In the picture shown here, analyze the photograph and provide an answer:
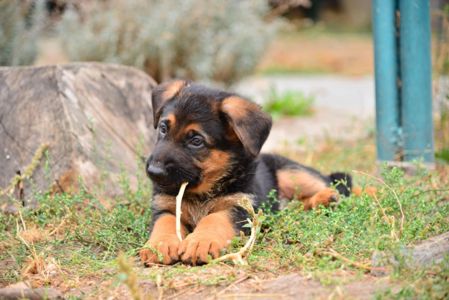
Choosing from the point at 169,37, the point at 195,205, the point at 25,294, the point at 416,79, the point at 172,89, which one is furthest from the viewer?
the point at 169,37

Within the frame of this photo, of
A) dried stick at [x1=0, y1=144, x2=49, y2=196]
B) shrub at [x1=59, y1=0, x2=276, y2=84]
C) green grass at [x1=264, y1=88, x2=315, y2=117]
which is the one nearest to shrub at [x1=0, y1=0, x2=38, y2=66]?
shrub at [x1=59, y1=0, x2=276, y2=84]

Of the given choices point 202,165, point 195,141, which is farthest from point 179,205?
point 195,141

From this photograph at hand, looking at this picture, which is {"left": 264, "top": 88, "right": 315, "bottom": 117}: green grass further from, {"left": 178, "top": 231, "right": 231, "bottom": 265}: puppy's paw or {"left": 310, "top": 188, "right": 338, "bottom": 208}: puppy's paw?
{"left": 178, "top": 231, "right": 231, "bottom": 265}: puppy's paw

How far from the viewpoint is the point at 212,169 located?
14.4ft

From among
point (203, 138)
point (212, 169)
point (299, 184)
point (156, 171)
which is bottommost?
point (299, 184)

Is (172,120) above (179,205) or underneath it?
above

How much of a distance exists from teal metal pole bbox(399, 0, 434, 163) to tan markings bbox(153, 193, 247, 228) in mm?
2093

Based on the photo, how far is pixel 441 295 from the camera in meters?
3.06

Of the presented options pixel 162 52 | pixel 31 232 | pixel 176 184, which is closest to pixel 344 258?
pixel 176 184

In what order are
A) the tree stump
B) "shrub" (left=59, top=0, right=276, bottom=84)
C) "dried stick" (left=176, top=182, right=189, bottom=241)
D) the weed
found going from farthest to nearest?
"shrub" (left=59, top=0, right=276, bottom=84), the tree stump, "dried stick" (left=176, top=182, right=189, bottom=241), the weed

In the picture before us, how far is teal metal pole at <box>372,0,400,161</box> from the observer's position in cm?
604

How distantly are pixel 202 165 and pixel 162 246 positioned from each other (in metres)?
0.62

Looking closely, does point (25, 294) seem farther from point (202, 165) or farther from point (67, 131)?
point (67, 131)

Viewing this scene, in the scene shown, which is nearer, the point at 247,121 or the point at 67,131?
the point at 247,121
